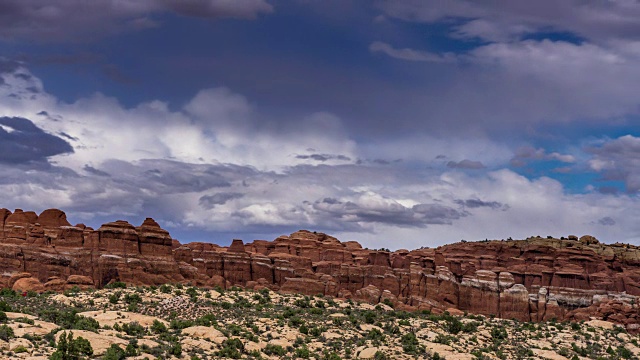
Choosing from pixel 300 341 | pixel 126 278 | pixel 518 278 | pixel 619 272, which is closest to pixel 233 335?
pixel 300 341

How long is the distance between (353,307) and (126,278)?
27.8 m

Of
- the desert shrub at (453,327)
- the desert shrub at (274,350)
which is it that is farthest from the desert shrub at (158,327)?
the desert shrub at (453,327)

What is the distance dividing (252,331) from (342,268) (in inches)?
1646

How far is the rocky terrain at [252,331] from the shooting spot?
222 feet

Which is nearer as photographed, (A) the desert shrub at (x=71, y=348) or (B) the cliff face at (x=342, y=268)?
(A) the desert shrub at (x=71, y=348)

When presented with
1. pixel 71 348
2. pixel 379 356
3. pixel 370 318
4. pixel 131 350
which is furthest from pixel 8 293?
pixel 379 356

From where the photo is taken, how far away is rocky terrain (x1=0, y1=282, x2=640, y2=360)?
6756cm

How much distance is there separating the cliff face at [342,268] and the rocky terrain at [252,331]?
7.07 m

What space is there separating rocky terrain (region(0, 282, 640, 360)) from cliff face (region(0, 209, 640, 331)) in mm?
7075

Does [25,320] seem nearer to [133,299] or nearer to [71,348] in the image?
[71,348]

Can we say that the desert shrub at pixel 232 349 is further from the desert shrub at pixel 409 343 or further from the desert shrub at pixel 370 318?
the desert shrub at pixel 370 318

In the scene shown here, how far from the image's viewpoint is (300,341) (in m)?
80.6

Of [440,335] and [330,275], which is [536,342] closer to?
[440,335]

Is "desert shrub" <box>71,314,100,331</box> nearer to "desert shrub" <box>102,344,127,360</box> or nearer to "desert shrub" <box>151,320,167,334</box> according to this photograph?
"desert shrub" <box>151,320,167,334</box>
